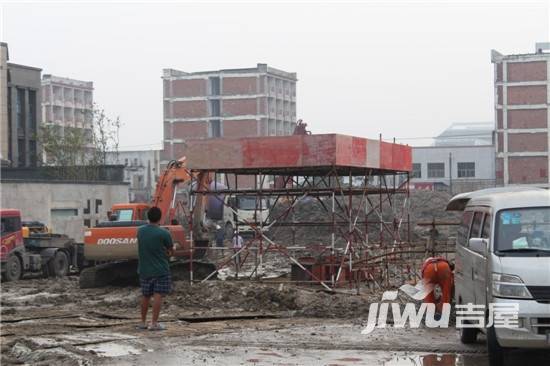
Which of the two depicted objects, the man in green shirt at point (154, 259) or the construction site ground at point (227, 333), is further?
the man in green shirt at point (154, 259)

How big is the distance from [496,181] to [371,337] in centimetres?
7782

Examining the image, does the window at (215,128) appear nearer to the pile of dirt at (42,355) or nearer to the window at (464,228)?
the window at (464,228)

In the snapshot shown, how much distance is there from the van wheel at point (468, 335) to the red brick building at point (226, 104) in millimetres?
87591

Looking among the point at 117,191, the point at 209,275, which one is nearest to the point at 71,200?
the point at 117,191

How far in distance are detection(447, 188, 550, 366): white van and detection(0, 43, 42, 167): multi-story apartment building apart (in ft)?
167

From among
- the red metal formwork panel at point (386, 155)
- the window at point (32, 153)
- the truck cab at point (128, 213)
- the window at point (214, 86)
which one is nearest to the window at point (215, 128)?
the window at point (214, 86)

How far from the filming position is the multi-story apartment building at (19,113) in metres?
60.0

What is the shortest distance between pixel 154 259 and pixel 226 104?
89.3m

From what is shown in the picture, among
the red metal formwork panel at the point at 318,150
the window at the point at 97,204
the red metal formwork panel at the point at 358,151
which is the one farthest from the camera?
the window at the point at 97,204

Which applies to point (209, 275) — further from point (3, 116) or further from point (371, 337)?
point (3, 116)

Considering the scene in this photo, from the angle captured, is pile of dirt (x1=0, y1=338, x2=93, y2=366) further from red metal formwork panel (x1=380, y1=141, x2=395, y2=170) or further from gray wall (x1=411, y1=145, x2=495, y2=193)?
gray wall (x1=411, y1=145, x2=495, y2=193)

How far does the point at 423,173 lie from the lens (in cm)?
10556

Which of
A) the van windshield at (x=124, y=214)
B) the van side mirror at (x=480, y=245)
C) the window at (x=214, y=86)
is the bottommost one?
the van windshield at (x=124, y=214)

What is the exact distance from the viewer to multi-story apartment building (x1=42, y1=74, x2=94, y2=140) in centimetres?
12169
